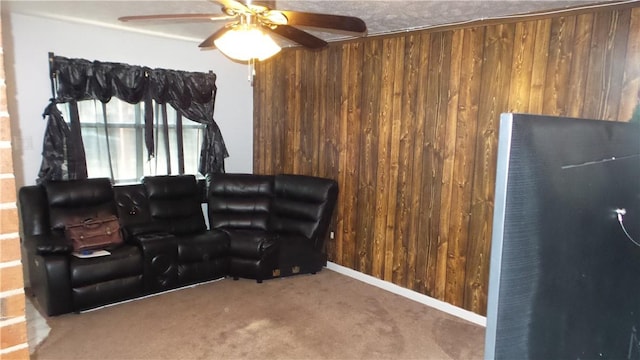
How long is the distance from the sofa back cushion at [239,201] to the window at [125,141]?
62 centimetres

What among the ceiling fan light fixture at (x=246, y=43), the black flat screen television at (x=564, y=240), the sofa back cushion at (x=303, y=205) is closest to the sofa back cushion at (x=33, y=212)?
the sofa back cushion at (x=303, y=205)

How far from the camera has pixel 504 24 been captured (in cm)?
321

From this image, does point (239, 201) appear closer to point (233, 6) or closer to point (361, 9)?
point (361, 9)

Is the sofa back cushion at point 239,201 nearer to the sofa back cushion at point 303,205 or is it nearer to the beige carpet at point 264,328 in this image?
the sofa back cushion at point 303,205

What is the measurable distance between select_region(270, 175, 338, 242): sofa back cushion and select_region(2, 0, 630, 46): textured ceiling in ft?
5.30

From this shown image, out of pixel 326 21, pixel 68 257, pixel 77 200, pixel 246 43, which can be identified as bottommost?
pixel 68 257

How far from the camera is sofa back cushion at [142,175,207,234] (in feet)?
14.1

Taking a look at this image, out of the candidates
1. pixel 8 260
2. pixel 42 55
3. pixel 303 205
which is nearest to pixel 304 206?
pixel 303 205

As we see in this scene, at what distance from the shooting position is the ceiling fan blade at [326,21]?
2.27m

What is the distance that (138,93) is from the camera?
441 cm

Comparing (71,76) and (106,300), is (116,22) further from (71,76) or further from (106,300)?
(106,300)

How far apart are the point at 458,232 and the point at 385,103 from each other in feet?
4.53

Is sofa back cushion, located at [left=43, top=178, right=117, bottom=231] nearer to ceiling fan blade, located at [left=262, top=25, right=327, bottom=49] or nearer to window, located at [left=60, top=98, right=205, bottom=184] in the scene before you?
window, located at [left=60, top=98, right=205, bottom=184]

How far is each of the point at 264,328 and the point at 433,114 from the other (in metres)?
2.26
